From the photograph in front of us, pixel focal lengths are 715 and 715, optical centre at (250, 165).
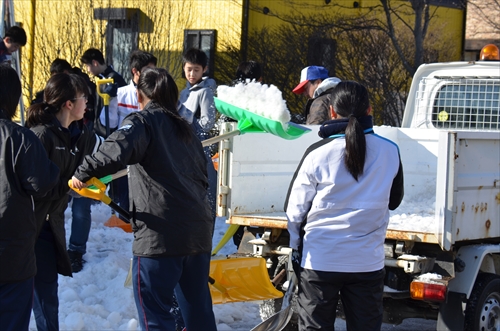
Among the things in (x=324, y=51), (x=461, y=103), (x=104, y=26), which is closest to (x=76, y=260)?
(x=461, y=103)

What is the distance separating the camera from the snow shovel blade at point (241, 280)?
4.88 m

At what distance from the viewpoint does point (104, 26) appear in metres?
15.6

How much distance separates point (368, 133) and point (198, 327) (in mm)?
1460

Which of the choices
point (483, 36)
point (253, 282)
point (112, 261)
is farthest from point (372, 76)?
point (253, 282)

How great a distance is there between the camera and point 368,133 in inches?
151

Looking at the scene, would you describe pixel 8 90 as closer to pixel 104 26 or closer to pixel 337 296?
pixel 337 296

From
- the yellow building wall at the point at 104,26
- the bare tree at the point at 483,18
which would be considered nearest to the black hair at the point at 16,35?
the yellow building wall at the point at 104,26

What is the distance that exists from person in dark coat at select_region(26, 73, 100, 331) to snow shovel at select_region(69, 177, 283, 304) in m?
1.06

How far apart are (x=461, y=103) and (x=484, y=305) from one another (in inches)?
107

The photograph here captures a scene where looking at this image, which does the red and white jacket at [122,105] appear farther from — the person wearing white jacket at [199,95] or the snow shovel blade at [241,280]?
the snow shovel blade at [241,280]

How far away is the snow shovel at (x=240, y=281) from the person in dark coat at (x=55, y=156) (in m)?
1.06

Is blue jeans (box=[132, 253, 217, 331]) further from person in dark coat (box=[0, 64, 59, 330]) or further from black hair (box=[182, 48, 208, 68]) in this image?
black hair (box=[182, 48, 208, 68])

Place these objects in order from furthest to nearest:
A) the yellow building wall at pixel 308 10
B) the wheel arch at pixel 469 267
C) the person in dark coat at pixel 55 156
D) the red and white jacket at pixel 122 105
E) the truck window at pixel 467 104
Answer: the yellow building wall at pixel 308 10 < the red and white jacket at pixel 122 105 < the truck window at pixel 467 104 < the wheel arch at pixel 469 267 < the person in dark coat at pixel 55 156

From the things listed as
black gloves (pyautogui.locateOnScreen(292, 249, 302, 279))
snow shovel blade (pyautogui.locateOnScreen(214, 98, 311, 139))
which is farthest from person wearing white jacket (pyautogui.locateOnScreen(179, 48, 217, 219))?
black gloves (pyautogui.locateOnScreen(292, 249, 302, 279))
